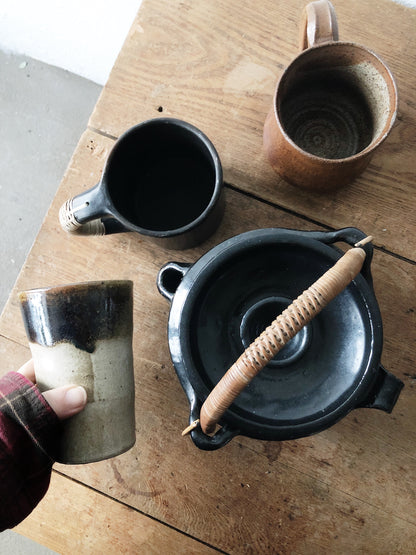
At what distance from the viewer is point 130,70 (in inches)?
26.0

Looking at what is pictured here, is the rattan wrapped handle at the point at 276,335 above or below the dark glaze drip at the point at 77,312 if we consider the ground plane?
above

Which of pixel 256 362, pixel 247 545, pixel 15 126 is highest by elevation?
pixel 256 362

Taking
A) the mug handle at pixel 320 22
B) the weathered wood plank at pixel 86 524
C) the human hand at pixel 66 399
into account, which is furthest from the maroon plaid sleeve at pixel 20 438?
the mug handle at pixel 320 22

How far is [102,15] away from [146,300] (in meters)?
0.71

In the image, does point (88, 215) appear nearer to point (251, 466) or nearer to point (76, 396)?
point (76, 396)

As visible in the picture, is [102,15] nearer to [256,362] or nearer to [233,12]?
[233,12]

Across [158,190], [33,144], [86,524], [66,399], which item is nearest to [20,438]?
[66,399]

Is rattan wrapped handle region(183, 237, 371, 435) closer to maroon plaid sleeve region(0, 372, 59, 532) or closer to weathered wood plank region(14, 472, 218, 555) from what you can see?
maroon plaid sleeve region(0, 372, 59, 532)

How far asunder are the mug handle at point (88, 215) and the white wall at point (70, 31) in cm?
62

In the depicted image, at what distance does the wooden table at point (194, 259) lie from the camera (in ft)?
2.05

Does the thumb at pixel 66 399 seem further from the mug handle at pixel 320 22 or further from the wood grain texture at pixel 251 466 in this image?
the mug handle at pixel 320 22

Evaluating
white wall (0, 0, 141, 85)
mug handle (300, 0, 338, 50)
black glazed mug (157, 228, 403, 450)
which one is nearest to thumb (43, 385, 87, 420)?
black glazed mug (157, 228, 403, 450)

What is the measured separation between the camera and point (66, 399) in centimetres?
49

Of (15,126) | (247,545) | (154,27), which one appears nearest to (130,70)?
(154,27)
